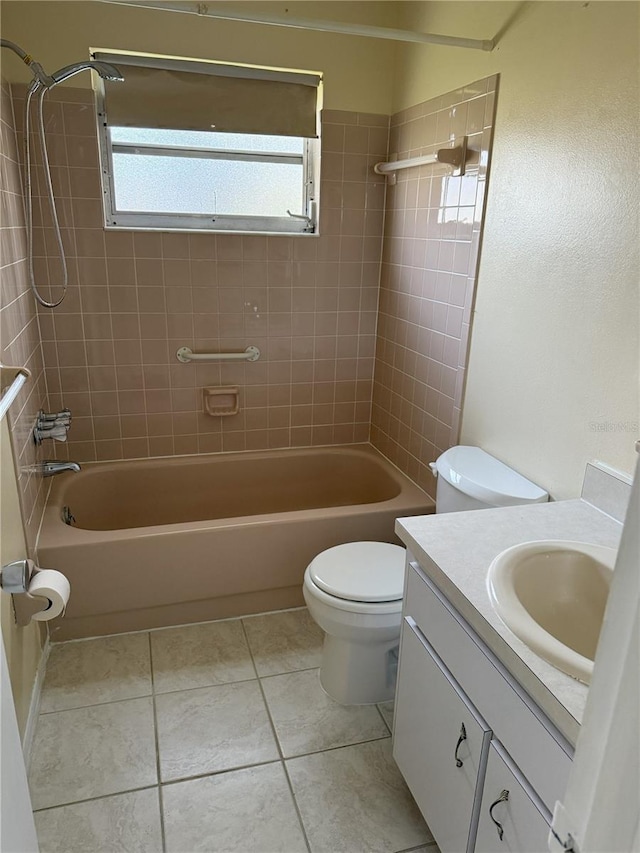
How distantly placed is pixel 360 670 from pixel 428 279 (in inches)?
60.7

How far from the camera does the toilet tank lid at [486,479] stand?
5.86ft

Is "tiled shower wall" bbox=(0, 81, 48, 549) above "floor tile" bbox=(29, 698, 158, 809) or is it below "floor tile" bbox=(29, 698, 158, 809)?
above

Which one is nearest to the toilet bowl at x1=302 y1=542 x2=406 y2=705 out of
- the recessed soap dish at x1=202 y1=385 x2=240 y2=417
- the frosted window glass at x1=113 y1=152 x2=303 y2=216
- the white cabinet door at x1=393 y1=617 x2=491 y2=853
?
the white cabinet door at x1=393 y1=617 x2=491 y2=853

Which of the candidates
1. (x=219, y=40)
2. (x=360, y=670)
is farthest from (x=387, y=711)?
(x=219, y=40)

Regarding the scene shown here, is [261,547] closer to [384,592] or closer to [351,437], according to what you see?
[384,592]

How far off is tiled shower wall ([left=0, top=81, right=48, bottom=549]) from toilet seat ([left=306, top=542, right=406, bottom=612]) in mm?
1017

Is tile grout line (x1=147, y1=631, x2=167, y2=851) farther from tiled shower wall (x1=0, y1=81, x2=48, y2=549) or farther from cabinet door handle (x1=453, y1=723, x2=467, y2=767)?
cabinet door handle (x1=453, y1=723, x2=467, y2=767)

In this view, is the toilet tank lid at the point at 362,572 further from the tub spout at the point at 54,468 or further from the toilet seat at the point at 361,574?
the tub spout at the point at 54,468

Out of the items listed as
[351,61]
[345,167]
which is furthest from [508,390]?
[351,61]

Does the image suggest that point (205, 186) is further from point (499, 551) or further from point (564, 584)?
point (564, 584)

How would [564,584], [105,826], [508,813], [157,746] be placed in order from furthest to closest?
[157,746], [105,826], [564,584], [508,813]

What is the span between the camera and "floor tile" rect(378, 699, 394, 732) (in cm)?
193

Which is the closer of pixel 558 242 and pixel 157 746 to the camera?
pixel 558 242

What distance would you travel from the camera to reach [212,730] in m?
1.88
